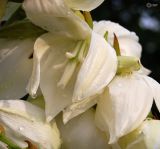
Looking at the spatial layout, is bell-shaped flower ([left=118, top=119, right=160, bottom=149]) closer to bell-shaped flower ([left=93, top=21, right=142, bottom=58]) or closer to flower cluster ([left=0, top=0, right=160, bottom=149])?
flower cluster ([left=0, top=0, right=160, bottom=149])

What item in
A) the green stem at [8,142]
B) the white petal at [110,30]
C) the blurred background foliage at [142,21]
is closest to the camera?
the green stem at [8,142]

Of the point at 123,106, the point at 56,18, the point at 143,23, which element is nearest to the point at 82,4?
the point at 56,18

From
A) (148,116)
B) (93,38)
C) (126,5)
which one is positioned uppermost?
(93,38)

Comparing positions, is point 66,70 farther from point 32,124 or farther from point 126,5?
point 126,5

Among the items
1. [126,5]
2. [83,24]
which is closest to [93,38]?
[83,24]

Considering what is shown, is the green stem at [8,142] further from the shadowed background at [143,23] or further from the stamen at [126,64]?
the shadowed background at [143,23]

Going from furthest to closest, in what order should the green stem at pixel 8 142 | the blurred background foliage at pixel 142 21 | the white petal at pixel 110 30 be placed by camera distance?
the blurred background foliage at pixel 142 21, the white petal at pixel 110 30, the green stem at pixel 8 142

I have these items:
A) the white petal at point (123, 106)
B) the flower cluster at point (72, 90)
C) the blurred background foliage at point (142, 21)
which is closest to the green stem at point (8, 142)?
the flower cluster at point (72, 90)
